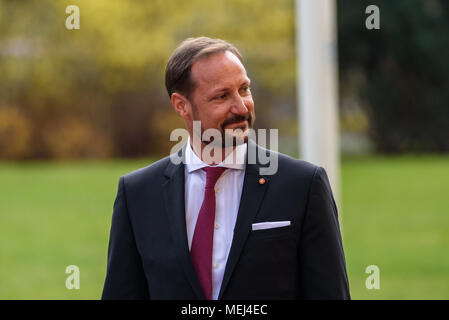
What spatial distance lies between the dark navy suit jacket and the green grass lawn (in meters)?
4.97

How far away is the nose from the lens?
1.99 m

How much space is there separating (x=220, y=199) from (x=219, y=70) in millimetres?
375

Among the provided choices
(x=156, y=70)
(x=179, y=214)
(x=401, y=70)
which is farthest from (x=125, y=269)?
(x=401, y=70)

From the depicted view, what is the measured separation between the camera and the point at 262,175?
2096 mm

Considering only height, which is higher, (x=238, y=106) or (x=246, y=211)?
(x=238, y=106)

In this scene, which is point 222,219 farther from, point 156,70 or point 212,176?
point 156,70

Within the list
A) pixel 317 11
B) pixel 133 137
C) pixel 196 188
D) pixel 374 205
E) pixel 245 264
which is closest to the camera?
pixel 245 264

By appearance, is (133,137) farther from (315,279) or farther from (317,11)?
(315,279)

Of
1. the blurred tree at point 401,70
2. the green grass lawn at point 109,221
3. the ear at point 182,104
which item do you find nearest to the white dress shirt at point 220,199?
the ear at point 182,104

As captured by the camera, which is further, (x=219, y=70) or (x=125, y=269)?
(x=125, y=269)

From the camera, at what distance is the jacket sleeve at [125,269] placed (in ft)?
6.93

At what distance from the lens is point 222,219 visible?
2.08 m
